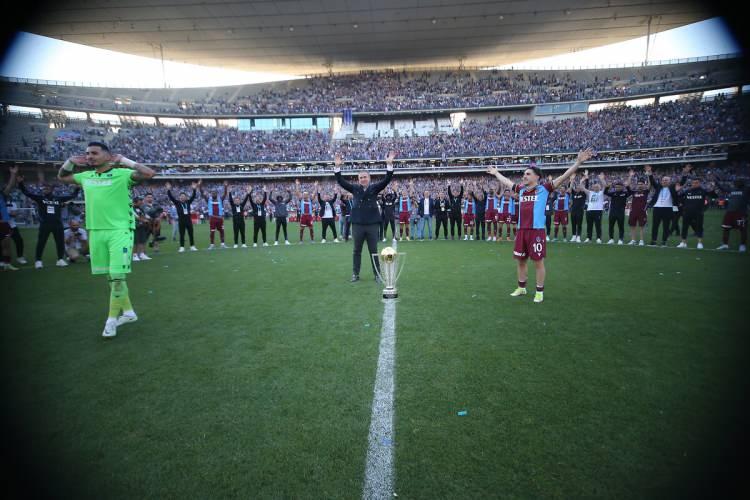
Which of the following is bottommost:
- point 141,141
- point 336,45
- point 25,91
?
point 141,141

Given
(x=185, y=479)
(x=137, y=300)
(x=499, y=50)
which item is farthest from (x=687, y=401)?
(x=499, y=50)

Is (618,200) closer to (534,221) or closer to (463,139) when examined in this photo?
(534,221)

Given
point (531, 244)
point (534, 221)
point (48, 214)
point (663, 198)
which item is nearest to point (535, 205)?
point (534, 221)

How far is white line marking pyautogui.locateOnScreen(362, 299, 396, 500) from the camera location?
1.99 metres

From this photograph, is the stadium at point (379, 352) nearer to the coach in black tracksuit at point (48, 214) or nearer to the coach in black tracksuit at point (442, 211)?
the coach in black tracksuit at point (48, 214)

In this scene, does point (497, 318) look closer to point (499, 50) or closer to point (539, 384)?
point (539, 384)

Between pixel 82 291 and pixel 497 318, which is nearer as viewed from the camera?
pixel 497 318

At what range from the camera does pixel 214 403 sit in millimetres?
2906

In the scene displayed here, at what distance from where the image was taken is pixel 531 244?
19.0 feet

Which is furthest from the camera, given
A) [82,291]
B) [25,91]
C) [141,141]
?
[141,141]

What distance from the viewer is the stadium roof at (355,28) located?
112 ft

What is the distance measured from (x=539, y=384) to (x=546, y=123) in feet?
168

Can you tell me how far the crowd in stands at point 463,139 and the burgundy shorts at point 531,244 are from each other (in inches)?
1454

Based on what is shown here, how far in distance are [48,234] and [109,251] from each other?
803 centimetres
